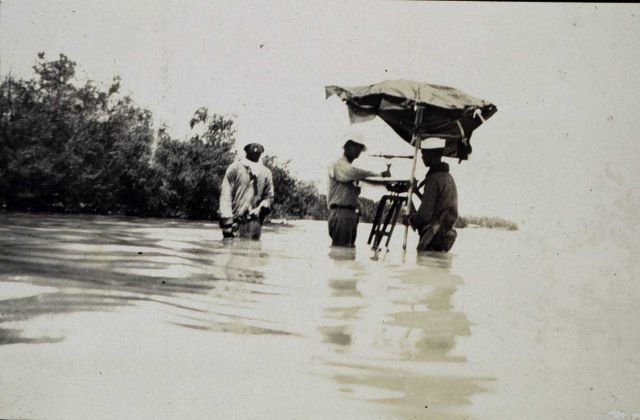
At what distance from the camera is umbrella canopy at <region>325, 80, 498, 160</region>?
3334mm

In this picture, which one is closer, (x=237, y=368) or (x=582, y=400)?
(x=237, y=368)

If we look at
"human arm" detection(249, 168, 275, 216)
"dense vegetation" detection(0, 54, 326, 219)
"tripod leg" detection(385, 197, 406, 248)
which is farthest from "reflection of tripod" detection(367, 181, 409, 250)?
"human arm" detection(249, 168, 275, 216)

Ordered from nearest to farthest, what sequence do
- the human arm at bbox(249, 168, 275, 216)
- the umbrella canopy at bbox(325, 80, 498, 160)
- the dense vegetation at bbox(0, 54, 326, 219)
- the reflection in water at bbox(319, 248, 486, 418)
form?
1. the reflection in water at bbox(319, 248, 486, 418)
2. the umbrella canopy at bbox(325, 80, 498, 160)
3. the dense vegetation at bbox(0, 54, 326, 219)
4. the human arm at bbox(249, 168, 275, 216)

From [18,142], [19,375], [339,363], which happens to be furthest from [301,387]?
[18,142]

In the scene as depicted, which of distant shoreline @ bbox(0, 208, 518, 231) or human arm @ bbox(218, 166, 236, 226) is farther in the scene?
human arm @ bbox(218, 166, 236, 226)

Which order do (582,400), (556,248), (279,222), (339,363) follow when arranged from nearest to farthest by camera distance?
(339,363) < (582,400) < (556,248) < (279,222)

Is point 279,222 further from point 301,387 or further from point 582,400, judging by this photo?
point 582,400

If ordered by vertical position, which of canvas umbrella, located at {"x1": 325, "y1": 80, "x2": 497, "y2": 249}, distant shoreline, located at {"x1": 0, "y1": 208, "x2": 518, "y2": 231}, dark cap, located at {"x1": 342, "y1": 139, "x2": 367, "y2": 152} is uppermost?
canvas umbrella, located at {"x1": 325, "y1": 80, "x2": 497, "y2": 249}

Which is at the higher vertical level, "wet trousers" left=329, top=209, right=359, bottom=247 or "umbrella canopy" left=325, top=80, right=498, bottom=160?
"umbrella canopy" left=325, top=80, right=498, bottom=160

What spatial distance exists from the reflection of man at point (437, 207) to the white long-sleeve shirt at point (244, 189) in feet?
3.00

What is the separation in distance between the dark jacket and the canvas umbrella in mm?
113

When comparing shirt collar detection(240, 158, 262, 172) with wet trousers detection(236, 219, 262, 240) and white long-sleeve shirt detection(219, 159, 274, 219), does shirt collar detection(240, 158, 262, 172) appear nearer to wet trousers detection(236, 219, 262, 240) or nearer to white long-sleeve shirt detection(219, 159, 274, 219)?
white long-sleeve shirt detection(219, 159, 274, 219)

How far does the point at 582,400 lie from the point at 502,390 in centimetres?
50

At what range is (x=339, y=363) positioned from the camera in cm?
278
